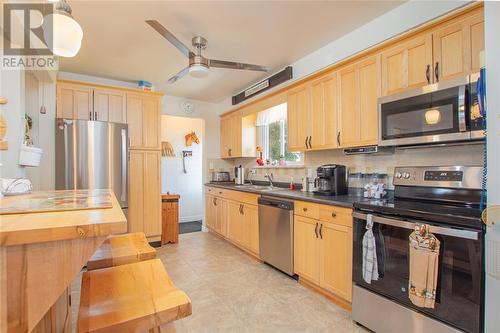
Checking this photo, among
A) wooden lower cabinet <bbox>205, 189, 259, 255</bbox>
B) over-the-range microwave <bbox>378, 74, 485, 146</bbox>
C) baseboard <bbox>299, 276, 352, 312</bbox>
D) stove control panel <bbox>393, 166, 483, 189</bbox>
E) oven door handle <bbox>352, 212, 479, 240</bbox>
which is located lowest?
baseboard <bbox>299, 276, 352, 312</bbox>

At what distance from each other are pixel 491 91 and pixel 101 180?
3.73 m

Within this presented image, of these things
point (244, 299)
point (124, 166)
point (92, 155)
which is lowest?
point (244, 299)

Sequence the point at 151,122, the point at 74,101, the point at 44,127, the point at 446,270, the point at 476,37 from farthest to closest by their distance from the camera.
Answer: the point at 151,122 < the point at 74,101 < the point at 44,127 < the point at 476,37 < the point at 446,270

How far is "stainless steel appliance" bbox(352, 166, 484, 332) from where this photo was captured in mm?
1383

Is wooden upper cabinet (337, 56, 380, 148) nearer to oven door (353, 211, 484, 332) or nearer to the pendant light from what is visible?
oven door (353, 211, 484, 332)

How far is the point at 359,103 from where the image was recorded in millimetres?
2418

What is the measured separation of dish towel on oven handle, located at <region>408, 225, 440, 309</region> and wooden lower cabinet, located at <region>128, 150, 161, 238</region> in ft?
11.0

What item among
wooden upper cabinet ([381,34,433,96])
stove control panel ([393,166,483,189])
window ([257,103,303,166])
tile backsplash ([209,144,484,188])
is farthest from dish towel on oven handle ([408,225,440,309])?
window ([257,103,303,166])

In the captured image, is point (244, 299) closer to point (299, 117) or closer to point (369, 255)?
point (369, 255)

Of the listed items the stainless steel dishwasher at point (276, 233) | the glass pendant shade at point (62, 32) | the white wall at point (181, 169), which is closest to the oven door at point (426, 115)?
the stainless steel dishwasher at point (276, 233)

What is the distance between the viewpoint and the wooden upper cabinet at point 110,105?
3557mm

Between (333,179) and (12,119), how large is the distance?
9.39 ft

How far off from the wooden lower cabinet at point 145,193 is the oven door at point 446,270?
122 inches

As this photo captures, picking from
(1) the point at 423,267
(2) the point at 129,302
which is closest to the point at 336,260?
(1) the point at 423,267
